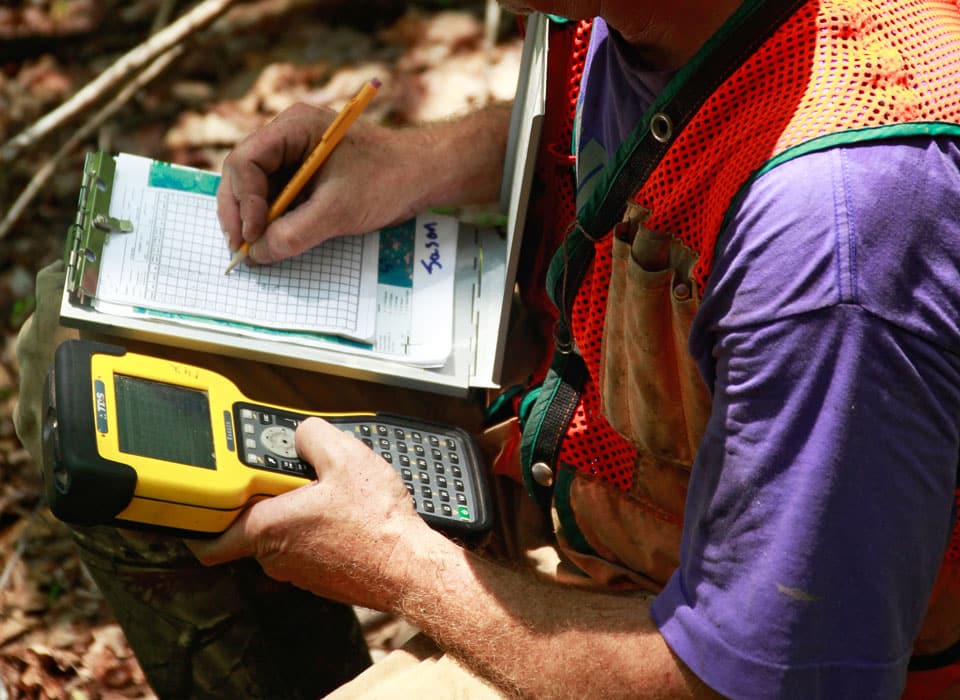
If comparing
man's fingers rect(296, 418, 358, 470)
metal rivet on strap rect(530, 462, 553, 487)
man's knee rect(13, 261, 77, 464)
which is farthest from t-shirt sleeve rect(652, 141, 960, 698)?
man's knee rect(13, 261, 77, 464)

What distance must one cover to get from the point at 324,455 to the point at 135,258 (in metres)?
0.45

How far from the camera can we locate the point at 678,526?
1484mm

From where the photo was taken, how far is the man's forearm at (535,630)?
125 centimetres

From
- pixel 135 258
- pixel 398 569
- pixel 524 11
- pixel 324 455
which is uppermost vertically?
pixel 524 11

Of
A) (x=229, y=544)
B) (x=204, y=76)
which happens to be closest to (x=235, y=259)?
A: (x=229, y=544)

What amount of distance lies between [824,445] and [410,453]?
0.73m

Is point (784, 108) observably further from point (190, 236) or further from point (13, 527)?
point (13, 527)

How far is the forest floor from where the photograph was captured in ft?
9.53

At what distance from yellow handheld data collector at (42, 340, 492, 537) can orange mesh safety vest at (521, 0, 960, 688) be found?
1.31 feet

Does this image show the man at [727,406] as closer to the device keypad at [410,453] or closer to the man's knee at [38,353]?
the device keypad at [410,453]

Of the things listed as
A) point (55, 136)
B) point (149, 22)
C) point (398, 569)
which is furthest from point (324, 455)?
point (149, 22)

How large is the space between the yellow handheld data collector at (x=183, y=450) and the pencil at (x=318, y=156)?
23 centimetres

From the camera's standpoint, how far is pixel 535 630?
1353 mm

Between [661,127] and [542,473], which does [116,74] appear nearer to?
[542,473]
